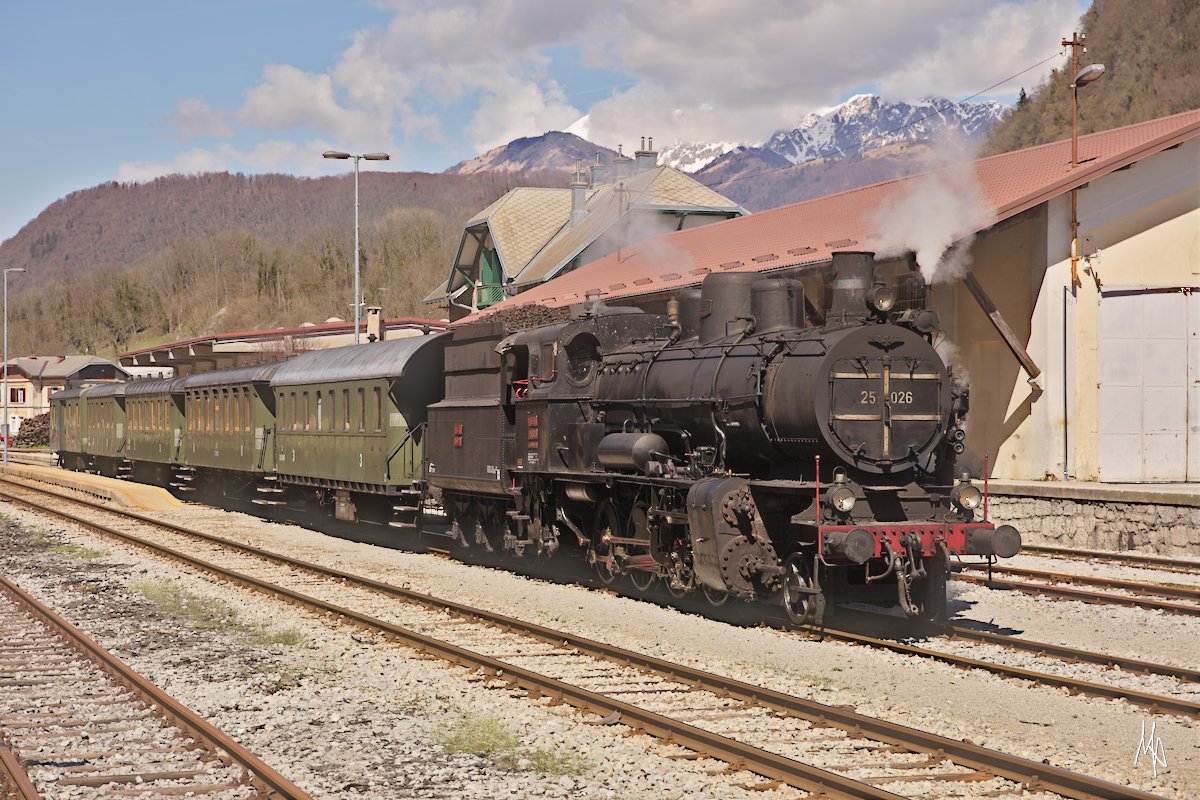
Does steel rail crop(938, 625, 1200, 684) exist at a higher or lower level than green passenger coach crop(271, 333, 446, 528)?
lower

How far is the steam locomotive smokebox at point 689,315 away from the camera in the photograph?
14.6 m

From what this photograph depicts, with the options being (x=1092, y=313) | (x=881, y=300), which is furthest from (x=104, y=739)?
→ (x=1092, y=313)

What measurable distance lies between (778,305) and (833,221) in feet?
50.0

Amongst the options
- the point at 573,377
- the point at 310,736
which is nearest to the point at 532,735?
the point at 310,736

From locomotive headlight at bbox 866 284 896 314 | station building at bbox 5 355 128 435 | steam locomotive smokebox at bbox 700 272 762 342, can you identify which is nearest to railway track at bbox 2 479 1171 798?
steam locomotive smokebox at bbox 700 272 762 342

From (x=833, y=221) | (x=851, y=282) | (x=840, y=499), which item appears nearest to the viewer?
(x=840, y=499)

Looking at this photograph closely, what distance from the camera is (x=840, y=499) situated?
1142cm

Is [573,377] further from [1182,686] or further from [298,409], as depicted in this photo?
[298,409]

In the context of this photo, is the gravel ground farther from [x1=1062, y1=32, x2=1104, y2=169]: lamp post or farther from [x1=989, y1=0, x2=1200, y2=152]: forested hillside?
[x1=989, y1=0, x2=1200, y2=152]: forested hillside

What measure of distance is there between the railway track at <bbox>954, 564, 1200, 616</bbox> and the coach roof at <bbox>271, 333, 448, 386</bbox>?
9848mm

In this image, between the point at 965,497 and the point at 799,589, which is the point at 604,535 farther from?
the point at 965,497

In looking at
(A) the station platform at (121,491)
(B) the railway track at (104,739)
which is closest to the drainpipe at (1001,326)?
(B) the railway track at (104,739)

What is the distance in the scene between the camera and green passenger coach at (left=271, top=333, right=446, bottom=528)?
20.9 metres

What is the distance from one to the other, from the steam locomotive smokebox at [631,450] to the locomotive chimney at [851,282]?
2.63 meters
